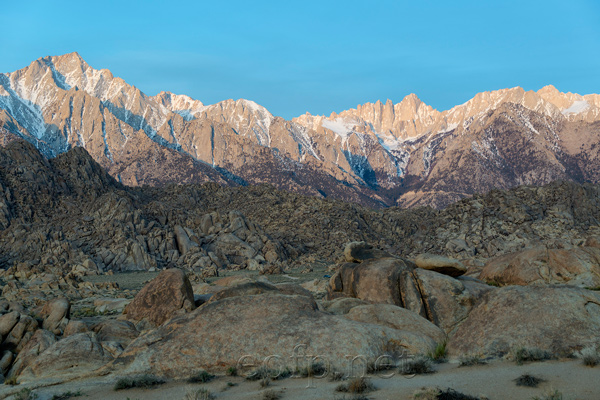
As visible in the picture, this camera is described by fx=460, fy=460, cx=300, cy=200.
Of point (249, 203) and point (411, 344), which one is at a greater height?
point (249, 203)

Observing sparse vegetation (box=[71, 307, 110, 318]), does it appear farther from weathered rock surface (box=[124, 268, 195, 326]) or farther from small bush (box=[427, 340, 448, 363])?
small bush (box=[427, 340, 448, 363])

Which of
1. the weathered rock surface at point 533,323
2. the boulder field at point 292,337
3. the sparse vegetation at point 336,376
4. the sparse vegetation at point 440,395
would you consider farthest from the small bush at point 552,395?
the sparse vegetation at point 336,376

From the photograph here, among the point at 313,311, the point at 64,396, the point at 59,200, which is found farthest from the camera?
the point at 59,200

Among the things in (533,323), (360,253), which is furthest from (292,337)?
(360,253)

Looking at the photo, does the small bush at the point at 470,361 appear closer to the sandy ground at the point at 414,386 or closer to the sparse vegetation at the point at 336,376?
the sandy ground at the point at 414,386

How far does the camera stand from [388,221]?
87.4m

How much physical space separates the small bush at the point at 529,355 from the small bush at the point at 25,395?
1241cm

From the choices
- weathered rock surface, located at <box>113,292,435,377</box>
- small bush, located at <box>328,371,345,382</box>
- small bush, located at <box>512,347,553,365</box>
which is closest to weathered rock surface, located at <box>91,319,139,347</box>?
weathered rock surface, located at <box>113,292,435,377</box>

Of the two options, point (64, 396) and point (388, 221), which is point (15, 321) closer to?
point (64, 396)

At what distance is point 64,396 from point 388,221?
79.2 m

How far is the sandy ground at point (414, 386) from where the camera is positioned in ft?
32.8

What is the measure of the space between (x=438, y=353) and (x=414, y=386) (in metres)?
3.98

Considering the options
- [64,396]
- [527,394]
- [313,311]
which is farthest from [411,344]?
[64,396]

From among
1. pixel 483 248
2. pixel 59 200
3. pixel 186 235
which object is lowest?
pixel 483 248
